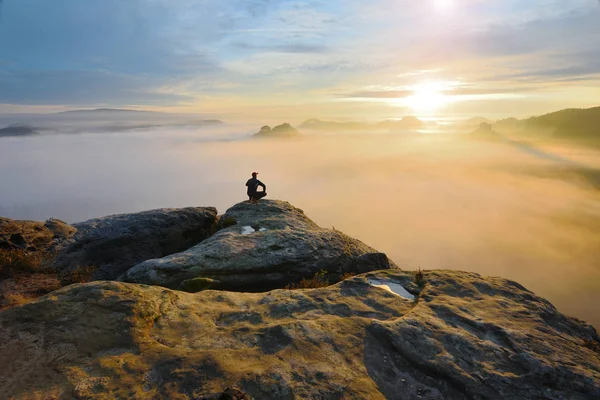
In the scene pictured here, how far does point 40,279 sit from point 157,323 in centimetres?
1251

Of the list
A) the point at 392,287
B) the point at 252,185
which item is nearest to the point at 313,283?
the point at 392,287

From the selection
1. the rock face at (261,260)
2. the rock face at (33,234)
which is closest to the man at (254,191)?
the rock face at (261,260)

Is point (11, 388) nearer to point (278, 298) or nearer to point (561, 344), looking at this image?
point (278, 298)

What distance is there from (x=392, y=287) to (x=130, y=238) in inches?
691

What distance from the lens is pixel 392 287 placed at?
14.2 meters

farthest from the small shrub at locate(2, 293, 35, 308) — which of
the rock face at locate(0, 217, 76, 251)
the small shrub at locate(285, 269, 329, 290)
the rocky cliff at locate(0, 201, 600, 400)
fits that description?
the small shrub at locate(285, 269, 329, 290)

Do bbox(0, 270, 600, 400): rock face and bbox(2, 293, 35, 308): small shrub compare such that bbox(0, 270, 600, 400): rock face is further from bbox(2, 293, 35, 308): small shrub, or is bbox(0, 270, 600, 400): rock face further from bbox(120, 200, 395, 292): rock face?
bbox(2, 293, 35, 308): small shrub

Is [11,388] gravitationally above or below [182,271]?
above

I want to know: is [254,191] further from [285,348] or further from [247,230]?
[285,348]

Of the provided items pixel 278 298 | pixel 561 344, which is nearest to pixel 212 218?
pixel 278 298

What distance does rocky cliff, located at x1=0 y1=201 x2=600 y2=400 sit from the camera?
26.2 feet

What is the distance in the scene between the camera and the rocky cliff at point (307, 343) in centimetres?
798

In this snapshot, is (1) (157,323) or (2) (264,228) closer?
(1) (157,323)

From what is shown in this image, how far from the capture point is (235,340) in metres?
9.66
